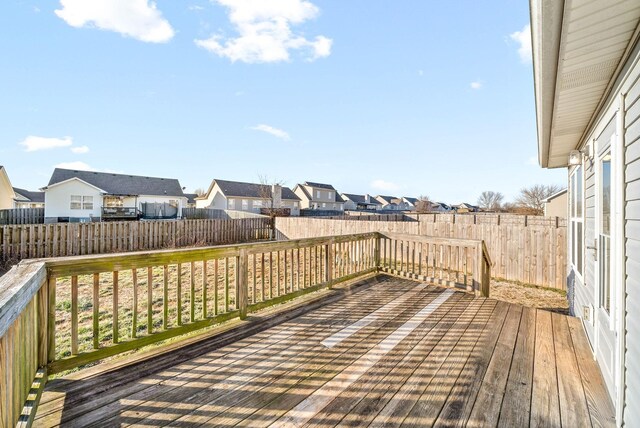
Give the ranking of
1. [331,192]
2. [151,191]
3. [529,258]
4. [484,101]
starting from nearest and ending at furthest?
[529,258]
[484,101]
[151,191]
[331,192]

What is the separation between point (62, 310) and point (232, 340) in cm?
420

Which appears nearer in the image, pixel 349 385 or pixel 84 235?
pixel 349 385

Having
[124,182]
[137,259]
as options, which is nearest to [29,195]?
[124,182]

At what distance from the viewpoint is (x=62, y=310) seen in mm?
4926

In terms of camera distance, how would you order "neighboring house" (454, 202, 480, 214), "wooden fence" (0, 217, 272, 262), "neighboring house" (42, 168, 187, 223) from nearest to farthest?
"wooden fence" (0, 217, 272, 262) < "neighboring house" (42, 168, 187, 223) < "neighboring house" (454, 202, 480, 214)

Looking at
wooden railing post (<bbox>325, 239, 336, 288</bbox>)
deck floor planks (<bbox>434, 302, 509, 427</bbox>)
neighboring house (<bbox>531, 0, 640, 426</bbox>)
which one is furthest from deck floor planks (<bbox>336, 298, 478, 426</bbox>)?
wooden railing post (<bbox>325, 239, 336, 288</bbox>)

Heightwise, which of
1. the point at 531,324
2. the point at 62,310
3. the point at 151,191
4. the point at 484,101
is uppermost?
the point at 484,101

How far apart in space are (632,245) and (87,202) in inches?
1165

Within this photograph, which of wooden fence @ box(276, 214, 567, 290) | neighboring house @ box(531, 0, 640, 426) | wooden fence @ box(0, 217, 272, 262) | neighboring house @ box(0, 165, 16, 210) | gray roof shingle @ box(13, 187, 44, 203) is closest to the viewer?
neighboring house @ box(531, 0, 640, 426)

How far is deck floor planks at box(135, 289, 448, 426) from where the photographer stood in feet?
5.88

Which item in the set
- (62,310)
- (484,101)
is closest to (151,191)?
(62,310)

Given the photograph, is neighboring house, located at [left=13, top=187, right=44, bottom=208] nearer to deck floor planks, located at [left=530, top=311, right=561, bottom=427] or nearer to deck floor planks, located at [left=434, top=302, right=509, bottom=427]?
deck floor planks, located at [left=434, top=302, right=509, bottom=427]

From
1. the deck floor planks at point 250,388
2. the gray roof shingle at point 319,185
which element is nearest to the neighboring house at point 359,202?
the gray roof shingle at point 319,185

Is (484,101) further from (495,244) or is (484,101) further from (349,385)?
(349,385)
